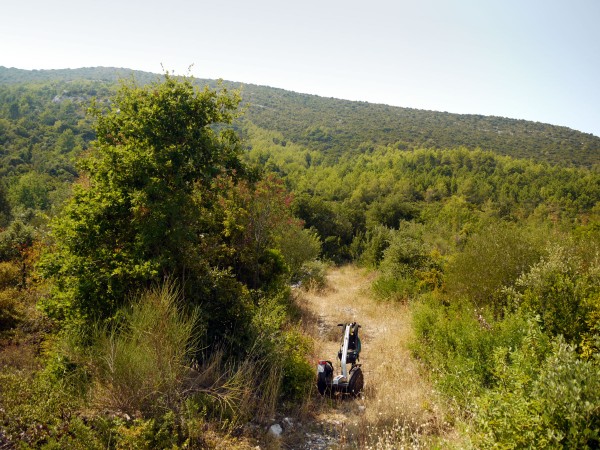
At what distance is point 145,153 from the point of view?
6621mm

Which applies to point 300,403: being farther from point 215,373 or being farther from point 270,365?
point 215,373

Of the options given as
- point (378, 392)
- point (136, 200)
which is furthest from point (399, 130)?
point (136, 200)

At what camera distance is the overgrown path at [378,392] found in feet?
16.1

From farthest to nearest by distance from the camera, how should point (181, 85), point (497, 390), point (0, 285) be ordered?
1. point (0, 285)
2. point (181, 85)
3. point (497, 390)

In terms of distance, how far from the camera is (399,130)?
10575 centimetres

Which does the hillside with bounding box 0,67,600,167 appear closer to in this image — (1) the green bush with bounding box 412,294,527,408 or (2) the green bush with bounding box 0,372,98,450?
(1) the green bush with bounding box 412,294,527,408

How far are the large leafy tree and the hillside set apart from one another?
80.6 meters

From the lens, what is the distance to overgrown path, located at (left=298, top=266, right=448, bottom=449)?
4.91m

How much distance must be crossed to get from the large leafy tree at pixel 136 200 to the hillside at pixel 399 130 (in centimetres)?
8056

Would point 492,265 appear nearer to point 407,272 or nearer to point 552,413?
point 407,272

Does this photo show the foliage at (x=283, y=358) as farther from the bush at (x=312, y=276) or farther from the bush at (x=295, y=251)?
the bush at (x=312, y=276)

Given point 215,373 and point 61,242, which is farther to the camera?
point 61,242

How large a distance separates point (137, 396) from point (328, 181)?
196 feet

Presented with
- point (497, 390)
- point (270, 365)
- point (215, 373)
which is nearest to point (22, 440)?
point (215, 373)
